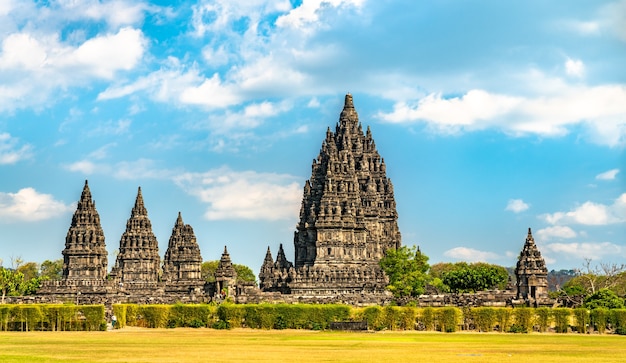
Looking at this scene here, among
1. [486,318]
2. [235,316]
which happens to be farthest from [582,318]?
[235,316]

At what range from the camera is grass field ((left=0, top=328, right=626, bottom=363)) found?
51.8m

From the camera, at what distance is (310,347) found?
61.0 m

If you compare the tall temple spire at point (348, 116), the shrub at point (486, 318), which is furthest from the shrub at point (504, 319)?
the tall temple spire at point (348, 116)

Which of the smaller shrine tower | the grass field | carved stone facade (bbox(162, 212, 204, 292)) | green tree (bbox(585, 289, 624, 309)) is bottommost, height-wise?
the grass field

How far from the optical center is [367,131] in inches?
6467

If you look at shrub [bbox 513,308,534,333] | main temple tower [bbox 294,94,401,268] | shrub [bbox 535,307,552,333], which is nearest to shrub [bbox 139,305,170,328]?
shrub [bbox 513,308,534,333]

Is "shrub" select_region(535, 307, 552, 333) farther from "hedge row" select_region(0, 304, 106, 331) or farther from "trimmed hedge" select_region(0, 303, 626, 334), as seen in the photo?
"hedge row" select_region(0, 304, 106, 331)

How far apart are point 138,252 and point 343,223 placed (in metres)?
53.5

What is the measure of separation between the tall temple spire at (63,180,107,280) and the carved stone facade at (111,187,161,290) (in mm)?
15986

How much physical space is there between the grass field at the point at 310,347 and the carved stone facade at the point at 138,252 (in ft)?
330

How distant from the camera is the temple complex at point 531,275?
113 meters

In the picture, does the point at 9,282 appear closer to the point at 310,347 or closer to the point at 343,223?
the point at 343,223

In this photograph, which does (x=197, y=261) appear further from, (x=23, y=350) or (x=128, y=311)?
(x=23, y=350)

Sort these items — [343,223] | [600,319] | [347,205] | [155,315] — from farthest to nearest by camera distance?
[347,205], [343,223], [155,315], [600,319]
